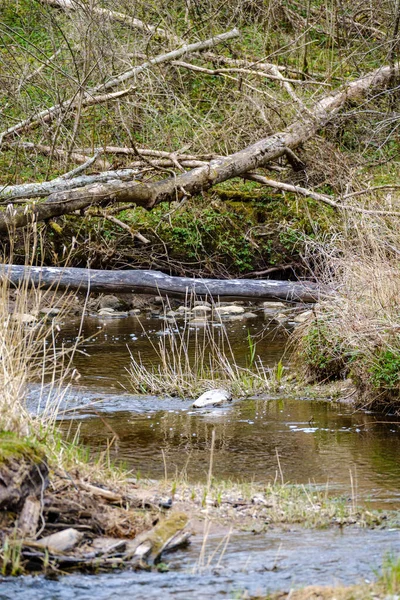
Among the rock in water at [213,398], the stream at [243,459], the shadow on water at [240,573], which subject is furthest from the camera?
the rock in water at [213,398]

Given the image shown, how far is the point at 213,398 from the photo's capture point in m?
8.94

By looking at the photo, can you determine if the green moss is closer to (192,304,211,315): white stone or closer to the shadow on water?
the shadow on water

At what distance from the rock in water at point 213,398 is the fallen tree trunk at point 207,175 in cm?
258

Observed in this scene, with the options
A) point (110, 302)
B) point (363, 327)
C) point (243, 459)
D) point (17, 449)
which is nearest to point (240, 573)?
point (17, 449)

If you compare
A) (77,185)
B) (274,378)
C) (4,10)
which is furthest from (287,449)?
(4,10)

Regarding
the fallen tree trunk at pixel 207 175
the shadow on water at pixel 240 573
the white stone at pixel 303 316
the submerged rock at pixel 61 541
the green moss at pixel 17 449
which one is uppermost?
the fallen tree trunk at pixel 207 175

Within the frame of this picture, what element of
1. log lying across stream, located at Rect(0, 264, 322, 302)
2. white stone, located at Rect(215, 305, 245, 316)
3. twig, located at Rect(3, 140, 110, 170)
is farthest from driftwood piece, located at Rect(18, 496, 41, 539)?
white stone, located at Rect(215, 305, 245, 316)

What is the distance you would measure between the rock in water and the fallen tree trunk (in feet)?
8.46

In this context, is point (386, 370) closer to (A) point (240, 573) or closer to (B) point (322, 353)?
(B) point (322, 353)

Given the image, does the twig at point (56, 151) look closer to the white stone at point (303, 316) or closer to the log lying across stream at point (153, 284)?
the log lying across stream at point (153, 284)

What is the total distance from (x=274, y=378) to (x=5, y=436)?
514 centimetres

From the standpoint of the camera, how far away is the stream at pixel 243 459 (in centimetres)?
422

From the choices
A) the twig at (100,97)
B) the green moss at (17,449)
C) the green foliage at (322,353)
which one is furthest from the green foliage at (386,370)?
the twig at (100,97)

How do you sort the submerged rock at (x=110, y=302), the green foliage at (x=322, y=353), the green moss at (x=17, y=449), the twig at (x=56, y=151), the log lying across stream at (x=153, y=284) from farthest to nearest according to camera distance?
the submerged rock at (x=110, y=302) → the twig at (x=56, y=151) → the log lying across stream at (x=153, y=284) → the green foliage at (x=322, y=353) → the green moss at (x=17, y=449)
